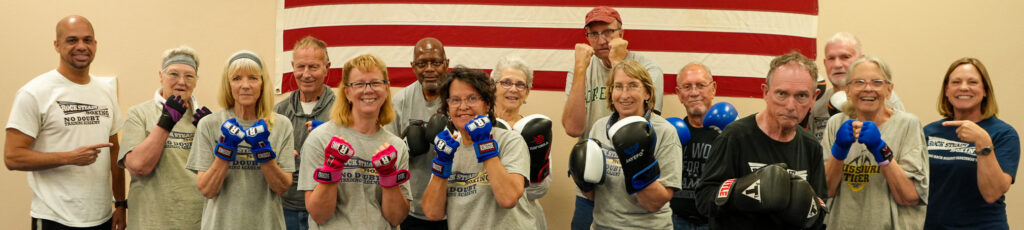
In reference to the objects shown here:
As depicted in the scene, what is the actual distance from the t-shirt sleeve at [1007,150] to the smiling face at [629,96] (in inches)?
78.8

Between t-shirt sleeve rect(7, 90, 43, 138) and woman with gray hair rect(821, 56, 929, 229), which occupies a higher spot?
t-shirt sleeve rect(7, 90, 43, 138)

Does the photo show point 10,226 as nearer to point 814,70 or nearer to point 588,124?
point 588,124

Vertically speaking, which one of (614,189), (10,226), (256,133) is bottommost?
(10,226)

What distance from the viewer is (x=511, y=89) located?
4.09 meters

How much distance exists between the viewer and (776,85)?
2936mm

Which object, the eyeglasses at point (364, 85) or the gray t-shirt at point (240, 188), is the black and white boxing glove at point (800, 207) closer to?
the eyeglasses at point (364, 85)

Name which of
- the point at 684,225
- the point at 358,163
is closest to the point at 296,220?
the point at 358,163

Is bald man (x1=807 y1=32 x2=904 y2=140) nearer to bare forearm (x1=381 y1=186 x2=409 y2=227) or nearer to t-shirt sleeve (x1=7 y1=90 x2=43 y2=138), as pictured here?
bare forearm (x1=381 y1=186 x2=409 y2=227)

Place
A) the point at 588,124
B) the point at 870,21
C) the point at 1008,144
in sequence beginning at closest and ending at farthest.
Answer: the point at 1008,144 < the point at 588,124 < the point at 870,21

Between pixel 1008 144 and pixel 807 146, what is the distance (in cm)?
168

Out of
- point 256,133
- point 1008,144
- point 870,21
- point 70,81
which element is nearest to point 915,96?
point 870,21

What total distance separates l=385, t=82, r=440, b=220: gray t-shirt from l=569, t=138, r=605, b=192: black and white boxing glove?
966mm

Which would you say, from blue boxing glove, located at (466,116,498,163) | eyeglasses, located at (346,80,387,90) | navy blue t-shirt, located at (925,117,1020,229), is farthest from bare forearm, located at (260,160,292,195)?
navy blue t-shirt, located at (925,117,1020,229)

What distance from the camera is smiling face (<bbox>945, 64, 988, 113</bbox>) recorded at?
3.87 metres
